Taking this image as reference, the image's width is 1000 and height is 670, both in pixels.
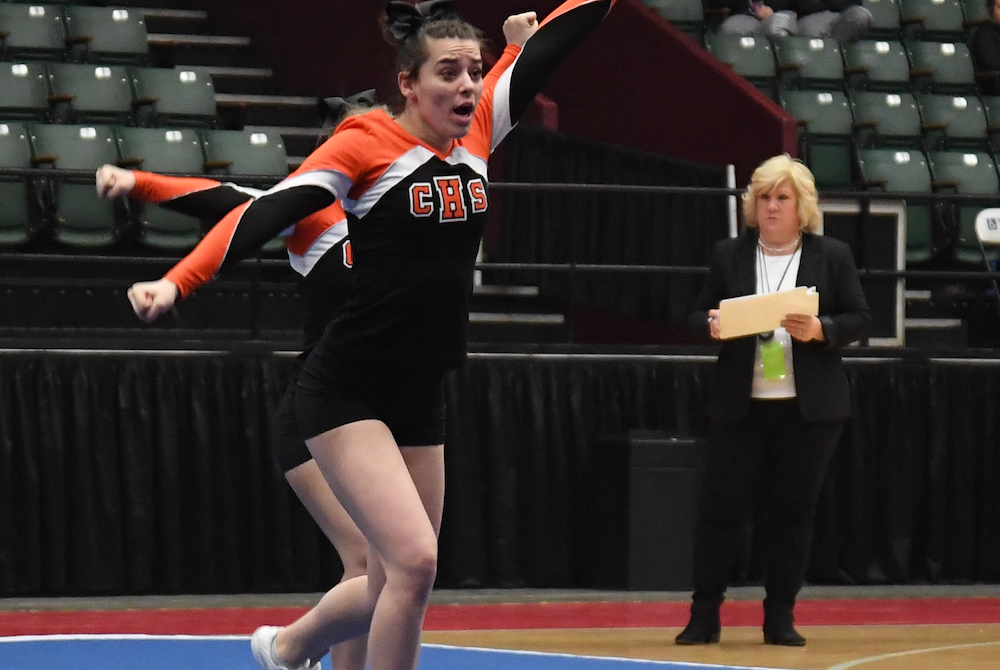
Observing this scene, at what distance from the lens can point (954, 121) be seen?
1128 cm

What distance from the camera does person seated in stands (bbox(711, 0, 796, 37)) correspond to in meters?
11.6

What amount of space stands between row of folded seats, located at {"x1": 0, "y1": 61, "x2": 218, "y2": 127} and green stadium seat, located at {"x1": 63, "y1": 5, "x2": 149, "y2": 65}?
0.27 meters

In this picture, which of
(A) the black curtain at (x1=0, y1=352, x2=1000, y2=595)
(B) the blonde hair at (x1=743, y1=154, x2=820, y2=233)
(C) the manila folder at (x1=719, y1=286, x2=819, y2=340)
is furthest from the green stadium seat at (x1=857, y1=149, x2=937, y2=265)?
(C) the manila folder at (x1=719, y1=286, x2=819, y2=340)

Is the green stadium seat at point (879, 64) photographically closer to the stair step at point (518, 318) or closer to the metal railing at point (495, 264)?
the metal railing at point (495, 264)

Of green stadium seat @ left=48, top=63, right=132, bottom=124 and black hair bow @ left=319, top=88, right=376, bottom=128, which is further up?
green stadium seat @ left=48, top=63, right=132, bottom=124

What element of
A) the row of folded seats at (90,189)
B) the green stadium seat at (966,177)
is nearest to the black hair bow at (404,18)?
the row of folded seats at (90,189)

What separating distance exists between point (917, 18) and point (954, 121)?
3.88 ft

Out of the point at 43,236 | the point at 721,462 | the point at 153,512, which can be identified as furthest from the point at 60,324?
the point at 721,462

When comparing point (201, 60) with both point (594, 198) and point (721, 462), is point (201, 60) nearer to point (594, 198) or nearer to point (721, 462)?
point (594, 198)

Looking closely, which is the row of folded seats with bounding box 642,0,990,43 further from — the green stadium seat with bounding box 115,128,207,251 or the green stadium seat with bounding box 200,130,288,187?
the green stadium seat with bounding box 115,128,207,251

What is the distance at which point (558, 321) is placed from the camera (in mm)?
9250

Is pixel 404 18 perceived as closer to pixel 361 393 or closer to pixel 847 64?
pixel 361 393

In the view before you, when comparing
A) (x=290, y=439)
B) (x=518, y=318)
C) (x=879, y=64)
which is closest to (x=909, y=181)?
(x=879, y=64)

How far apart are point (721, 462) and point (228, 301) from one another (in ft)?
11.9
